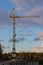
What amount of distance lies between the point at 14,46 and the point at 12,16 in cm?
1019

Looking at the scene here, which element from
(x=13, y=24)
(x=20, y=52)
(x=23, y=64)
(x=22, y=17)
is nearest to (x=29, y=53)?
(x=20, y=52)

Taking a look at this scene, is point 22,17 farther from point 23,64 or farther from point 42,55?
point 23,64

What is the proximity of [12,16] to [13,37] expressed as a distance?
26.2 feet

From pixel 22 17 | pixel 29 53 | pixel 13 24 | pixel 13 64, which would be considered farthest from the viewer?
pixel 22 17

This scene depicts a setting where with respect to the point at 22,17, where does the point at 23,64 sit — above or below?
below

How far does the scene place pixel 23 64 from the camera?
21.7 m

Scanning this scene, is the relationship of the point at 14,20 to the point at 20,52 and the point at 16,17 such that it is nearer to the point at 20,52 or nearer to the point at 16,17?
the point at 16,17

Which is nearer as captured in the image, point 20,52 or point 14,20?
point 20,52

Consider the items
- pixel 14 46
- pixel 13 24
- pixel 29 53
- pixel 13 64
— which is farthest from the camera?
pixel 13 24

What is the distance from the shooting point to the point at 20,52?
136 feet

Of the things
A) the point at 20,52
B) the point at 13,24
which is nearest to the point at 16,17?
the point at 13,24

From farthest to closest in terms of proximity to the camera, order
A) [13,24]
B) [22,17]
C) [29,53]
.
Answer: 1. [22,17]
2. [13,24]
3. [29,53]

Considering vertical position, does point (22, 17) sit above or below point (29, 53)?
above

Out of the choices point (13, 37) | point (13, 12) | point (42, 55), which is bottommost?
point (42, 55)
